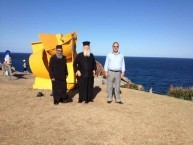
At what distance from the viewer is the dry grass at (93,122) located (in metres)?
6.58

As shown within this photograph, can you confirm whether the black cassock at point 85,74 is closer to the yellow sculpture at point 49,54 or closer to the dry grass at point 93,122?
the dry grass at point 93,122

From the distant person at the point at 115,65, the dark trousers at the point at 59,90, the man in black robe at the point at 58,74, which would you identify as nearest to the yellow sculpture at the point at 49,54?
the man in black robe at the point at 58,74

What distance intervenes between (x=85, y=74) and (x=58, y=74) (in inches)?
38.6

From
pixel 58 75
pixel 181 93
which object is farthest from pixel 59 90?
pixel 181 93

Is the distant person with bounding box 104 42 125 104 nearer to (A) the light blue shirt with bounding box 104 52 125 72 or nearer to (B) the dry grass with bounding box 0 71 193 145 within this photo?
(A) the light blue shirt with bounding box 104 52 125 72

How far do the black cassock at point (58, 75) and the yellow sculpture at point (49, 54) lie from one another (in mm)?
1606

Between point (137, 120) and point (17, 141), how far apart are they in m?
3.62

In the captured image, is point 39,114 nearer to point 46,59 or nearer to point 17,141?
point 17,141

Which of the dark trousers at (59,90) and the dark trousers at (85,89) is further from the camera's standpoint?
the dark trousers at (85,89)

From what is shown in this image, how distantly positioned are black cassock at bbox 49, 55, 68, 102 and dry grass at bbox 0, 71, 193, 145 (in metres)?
0.44

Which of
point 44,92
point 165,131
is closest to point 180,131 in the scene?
point 165,131

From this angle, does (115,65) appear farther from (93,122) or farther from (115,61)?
(93,122)

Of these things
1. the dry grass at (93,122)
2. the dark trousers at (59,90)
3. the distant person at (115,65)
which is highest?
the distant person at (115,65)

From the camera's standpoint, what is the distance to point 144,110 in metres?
9.51
